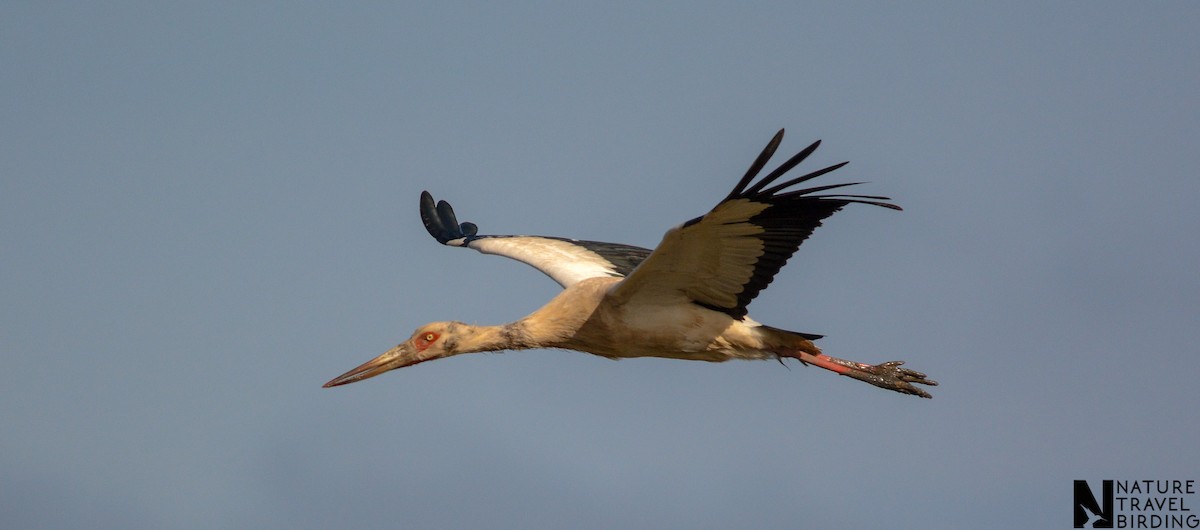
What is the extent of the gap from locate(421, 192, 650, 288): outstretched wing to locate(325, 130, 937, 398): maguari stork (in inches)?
28.4

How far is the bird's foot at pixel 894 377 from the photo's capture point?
1288 cm

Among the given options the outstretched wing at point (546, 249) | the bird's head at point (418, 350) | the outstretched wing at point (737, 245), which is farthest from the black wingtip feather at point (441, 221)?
the outstretched wing at point (737, 245)

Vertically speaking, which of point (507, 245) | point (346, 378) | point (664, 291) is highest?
point (507, 245)

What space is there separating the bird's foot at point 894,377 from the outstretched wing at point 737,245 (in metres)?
1.59

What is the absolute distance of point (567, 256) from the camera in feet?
48.3

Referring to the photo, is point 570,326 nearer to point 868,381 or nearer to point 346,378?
point 346,378

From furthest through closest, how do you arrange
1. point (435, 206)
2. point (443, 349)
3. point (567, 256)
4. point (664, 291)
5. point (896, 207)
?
1. point (435, 206)
2. point (567, 256)
3. point (443, 349)
4. point (664, 291)
5. point (896, 207)

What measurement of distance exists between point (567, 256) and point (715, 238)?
3.92 meters

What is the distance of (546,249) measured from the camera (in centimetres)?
1498

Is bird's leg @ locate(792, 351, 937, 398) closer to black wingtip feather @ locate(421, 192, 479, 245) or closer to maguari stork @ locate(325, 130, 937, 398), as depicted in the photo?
maguari stork @ locate(325, 130, 937, 398)

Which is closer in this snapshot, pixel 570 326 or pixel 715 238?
pixel 715 238

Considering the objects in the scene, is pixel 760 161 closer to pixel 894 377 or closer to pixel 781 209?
pixel 781 209

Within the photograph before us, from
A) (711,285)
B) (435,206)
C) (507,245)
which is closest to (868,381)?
(711,285)

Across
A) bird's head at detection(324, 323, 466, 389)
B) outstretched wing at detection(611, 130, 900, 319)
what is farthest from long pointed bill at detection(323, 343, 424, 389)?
outstretched wing at detection(611, 130, 900, 319)
